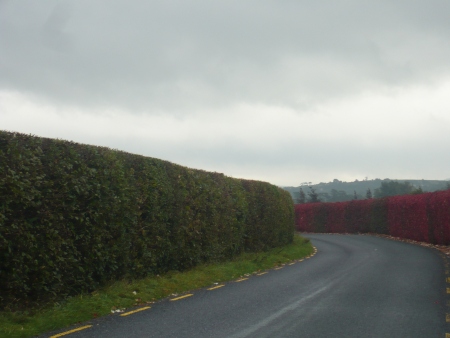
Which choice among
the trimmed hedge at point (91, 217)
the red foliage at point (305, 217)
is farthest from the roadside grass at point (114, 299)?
the red foliage at point (305, 217)

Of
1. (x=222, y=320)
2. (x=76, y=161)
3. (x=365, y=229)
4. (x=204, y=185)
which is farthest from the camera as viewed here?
(x=365, y=229)

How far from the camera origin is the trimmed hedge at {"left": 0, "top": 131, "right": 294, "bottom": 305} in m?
→ 7.99

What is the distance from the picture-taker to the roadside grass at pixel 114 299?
286 inches

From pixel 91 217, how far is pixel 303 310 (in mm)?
4731

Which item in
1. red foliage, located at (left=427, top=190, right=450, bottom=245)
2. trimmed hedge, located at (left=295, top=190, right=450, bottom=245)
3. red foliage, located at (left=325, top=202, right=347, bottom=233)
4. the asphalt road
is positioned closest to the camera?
the asphalt road

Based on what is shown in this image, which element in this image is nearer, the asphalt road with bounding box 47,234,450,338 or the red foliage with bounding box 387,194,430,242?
the asphalt road with bounding box 47,234,450,338

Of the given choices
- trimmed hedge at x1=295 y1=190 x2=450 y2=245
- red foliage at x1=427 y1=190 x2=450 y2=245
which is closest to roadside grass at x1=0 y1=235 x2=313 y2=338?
red foliage at x1=427 y1=190 x2=450 y2=245

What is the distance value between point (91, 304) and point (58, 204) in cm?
197

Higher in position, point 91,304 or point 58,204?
point 58,204

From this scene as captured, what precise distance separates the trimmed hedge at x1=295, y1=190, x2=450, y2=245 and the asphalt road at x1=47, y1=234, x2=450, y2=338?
14595 mm

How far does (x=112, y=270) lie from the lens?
10.7 metres

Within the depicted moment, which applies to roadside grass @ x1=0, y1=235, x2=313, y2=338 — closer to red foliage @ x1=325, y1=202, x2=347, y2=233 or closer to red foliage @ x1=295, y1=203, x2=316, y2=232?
red foliage @ x1=325, y1=202, x2=347, y2=233

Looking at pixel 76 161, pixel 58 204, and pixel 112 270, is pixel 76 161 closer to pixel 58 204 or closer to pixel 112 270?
pixel 58 204

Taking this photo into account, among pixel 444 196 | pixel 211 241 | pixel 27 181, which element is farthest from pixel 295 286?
pixel 444 196
